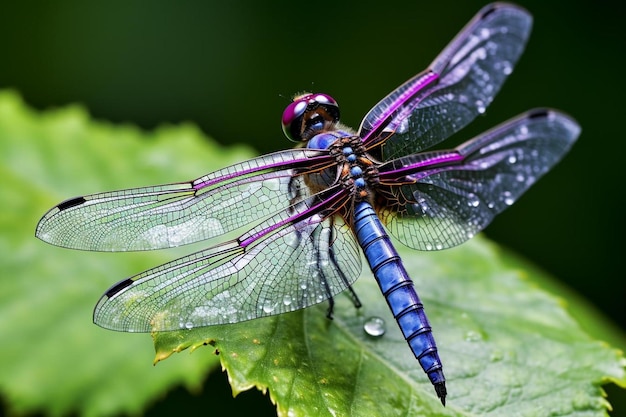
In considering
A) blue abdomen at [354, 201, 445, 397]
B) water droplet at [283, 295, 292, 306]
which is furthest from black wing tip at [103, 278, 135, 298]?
blue abdomen at [354, 201, 445, 397]

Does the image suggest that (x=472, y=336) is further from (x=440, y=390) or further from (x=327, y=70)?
(x=327, y=70)

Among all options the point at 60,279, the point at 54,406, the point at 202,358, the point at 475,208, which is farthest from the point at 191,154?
the point at 475,208

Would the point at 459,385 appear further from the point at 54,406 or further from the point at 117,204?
the point at 54,406

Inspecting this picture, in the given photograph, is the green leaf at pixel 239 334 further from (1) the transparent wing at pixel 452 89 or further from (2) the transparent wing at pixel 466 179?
(1) the transparent wing at pixel 452 89

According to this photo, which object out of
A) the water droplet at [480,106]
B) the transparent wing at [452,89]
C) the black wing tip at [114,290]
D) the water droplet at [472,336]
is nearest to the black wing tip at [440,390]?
the water droplet at [472,336]

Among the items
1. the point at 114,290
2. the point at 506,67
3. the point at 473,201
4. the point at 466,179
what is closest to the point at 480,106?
the point at 506,67

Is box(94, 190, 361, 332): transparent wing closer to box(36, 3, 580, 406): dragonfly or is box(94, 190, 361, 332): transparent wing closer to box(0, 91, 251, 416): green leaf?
box(36, 3, 580, 406): dragonfly
